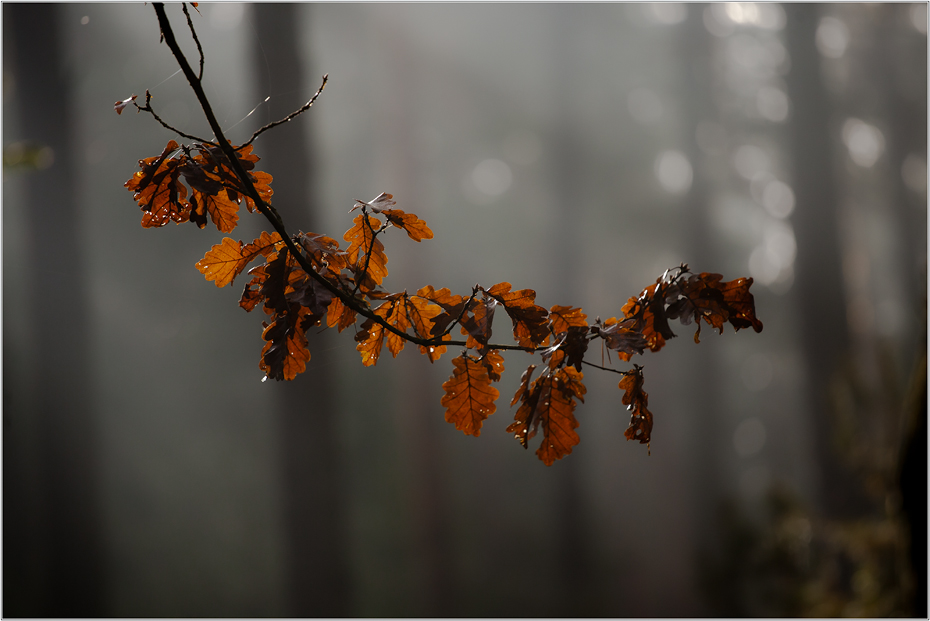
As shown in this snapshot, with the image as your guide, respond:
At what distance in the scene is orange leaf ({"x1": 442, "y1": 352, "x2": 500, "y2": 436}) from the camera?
25.4 inches

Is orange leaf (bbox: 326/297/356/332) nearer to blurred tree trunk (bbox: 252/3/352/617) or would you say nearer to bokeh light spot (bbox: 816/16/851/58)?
blurred tree trunk (bbox: 252/3/352/617)

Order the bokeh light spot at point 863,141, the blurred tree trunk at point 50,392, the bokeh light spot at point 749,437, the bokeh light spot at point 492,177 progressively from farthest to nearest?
the bokeh light spot at point 749,437 → the bokeh light spot at point 492,177 → the bokeh light spot at point 863,141 → the blurred tree trunk at point 50,392

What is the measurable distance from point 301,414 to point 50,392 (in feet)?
9.34

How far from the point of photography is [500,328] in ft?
19.3

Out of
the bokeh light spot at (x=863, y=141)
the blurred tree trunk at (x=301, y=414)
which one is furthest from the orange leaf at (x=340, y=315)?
the bokeh light spot at (x=863, y=141)

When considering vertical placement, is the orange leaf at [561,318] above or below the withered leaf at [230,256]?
below

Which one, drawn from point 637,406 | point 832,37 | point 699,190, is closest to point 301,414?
point 637,406

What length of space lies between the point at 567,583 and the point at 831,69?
22.8 feet

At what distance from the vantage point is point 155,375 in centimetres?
559

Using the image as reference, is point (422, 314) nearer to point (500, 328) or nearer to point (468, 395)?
point (468, 395)

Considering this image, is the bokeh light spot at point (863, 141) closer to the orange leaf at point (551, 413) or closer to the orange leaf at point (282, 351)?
the orange leaf at point (551, 413)

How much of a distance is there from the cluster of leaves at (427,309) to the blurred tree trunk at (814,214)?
5810 mm

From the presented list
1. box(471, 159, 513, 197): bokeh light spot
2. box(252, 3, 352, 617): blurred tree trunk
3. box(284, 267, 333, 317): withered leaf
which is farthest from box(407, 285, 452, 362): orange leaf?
box(471, 159, 513, 197): bokeh light spot

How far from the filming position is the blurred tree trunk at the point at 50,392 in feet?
11.6
